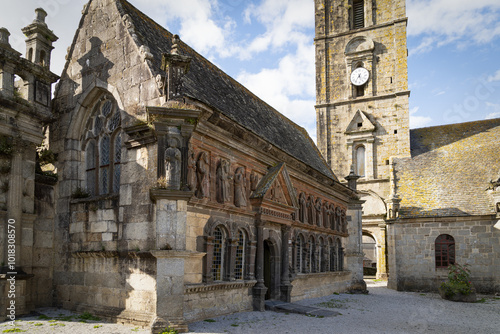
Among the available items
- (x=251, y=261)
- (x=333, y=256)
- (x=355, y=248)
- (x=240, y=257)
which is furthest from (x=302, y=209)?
(x=355, y=248)

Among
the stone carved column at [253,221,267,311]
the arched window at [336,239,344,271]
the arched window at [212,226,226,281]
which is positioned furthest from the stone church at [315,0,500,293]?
the arched window at [212,226,226,281]

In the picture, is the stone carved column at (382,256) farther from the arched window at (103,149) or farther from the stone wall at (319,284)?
the arched window at (103,149)

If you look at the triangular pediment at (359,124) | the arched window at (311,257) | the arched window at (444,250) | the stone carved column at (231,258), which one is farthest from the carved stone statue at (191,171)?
the triangular pediment at (359,124)

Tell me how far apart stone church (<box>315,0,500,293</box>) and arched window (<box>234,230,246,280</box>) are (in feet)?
49.4

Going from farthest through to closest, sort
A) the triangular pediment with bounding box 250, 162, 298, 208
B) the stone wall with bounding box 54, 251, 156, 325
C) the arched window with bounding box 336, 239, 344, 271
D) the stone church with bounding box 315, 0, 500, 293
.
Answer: the stone church with bounding box 315, 0, 500, 293, the arched window with bounding box 336, 239, 344, 271, the triangular pediment with bounding box 250, 162, 298, 208, the stone wall with bounding box 54, 251, 156, 325

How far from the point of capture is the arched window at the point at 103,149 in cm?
1173

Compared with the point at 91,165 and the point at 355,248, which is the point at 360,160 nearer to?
the point at 355,248

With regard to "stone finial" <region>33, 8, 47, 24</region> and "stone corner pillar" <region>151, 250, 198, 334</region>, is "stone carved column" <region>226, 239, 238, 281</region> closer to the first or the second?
"stone corner pillar" <region>151, 250, 198, 334</region>

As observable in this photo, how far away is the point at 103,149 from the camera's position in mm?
12266

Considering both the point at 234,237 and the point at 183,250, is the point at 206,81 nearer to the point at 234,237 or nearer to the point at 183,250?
the point at 234,237

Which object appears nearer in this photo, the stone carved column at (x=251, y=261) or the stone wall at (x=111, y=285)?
the stone wall at (x=111, y=285)

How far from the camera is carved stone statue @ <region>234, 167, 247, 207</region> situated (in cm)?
1283

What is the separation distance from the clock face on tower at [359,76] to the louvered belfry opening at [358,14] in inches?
149

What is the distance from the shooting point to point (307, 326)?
11188mm
